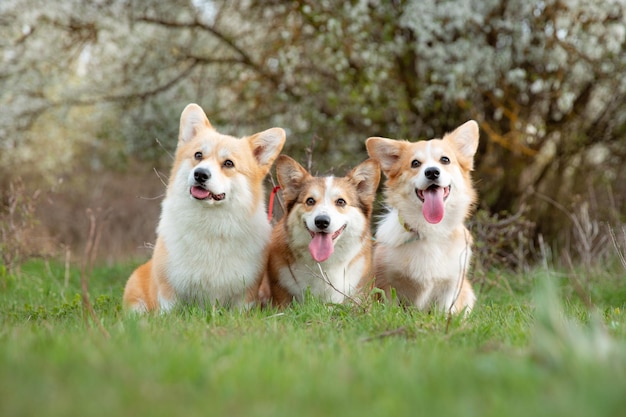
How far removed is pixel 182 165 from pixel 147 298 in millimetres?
1096

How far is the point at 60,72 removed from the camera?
9.79m

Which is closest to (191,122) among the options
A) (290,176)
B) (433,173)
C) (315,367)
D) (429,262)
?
(290,176)

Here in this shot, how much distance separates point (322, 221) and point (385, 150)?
0.99m

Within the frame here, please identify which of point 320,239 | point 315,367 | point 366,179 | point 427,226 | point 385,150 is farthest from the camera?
point 385,150

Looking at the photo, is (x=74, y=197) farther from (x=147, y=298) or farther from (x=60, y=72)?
(x=147, y=298)

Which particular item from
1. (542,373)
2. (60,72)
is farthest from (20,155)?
(542,373)

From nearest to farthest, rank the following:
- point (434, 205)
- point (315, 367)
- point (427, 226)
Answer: point (315, 367) < point (434, 205) < point (427, 226)

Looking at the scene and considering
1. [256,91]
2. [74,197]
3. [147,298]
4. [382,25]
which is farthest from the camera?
[74,197]

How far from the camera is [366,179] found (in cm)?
511

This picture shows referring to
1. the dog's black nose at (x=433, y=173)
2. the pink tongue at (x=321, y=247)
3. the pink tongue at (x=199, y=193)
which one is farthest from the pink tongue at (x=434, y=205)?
the pink tongue at (x=199, y=193)

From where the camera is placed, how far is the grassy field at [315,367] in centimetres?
215

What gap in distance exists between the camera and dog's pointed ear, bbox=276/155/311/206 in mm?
5043

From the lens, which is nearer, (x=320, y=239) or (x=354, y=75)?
(x=320, y=239)

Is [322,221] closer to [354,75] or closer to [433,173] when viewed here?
[433,173]
